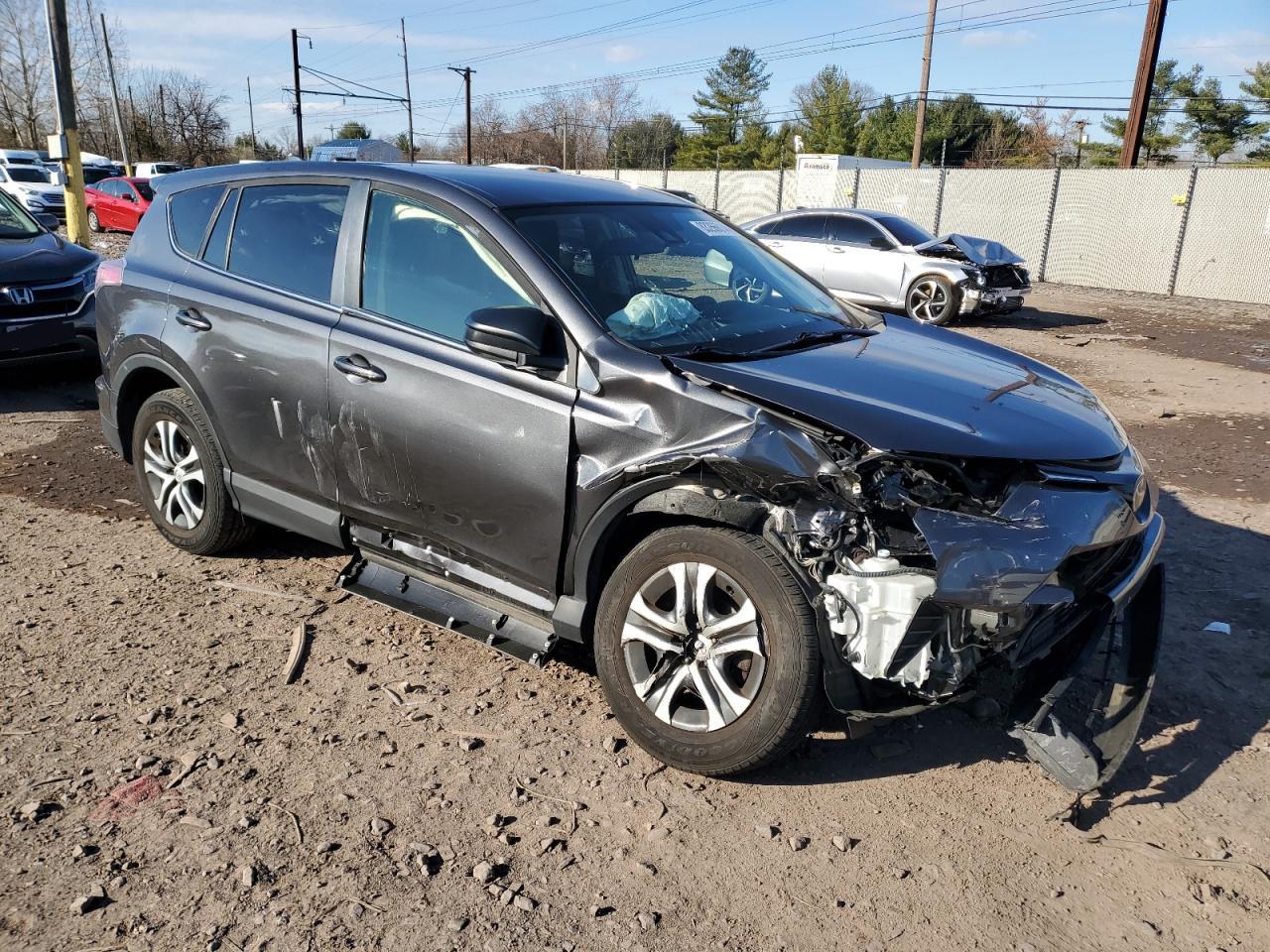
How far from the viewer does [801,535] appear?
287cm

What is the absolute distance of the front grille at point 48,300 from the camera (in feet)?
25.1

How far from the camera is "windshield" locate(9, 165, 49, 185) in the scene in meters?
29.8

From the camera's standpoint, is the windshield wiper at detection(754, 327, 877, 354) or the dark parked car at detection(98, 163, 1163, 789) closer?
the dark parked car at detection(98, 163, 1163, 789)

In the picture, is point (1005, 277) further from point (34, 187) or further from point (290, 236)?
point (34, 187)

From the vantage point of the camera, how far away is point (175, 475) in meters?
4.70

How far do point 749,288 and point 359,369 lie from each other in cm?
166

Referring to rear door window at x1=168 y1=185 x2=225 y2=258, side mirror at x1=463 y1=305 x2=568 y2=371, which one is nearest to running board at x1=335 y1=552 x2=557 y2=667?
side mirror at x1=463 y1=305 x2=568 y2=371

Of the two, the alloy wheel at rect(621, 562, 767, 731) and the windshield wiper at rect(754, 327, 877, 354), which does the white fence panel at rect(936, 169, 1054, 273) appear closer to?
the windshield wiper at rect(754, 327, 877, 354)

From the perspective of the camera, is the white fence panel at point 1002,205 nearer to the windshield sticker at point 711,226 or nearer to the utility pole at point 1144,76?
the utility pole at point 1144,76

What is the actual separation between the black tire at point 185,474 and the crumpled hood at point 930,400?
2.55 metres

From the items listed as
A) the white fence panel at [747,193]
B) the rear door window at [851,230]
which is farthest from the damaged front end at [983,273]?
the white fence panel at [747,193]

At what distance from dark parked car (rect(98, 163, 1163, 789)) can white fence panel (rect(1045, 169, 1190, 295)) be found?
20725 millimetres

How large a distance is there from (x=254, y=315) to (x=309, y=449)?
67 cm

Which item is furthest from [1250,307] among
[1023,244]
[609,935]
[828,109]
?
[828,109]
